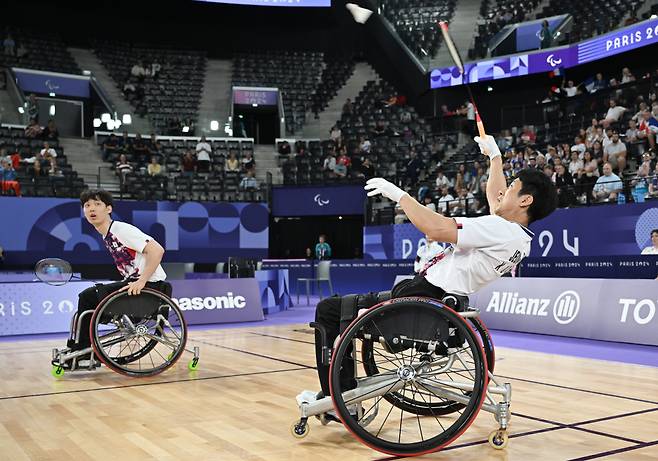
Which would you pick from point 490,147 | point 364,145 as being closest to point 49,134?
point 364,145

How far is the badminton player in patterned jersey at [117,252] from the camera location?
5.66 metres

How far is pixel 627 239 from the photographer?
11648 mm

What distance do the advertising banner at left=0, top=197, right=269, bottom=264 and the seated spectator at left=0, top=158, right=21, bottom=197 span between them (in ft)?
0.82

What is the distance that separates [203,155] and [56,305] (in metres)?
11.2

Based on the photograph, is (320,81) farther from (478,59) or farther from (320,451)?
(320,451)

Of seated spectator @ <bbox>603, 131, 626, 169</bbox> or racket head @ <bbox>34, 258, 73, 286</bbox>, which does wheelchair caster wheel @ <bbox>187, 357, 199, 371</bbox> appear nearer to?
racket head @ <bbox>34, 258, 73, 286</bbox>

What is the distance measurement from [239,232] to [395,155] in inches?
197

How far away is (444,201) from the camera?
15.2 meters

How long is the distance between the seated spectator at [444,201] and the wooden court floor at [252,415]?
831 cm

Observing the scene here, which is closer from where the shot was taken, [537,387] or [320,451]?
[320,451]

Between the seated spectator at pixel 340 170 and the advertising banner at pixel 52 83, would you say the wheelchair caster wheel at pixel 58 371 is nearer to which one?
the seated spectator at pixel 340 170

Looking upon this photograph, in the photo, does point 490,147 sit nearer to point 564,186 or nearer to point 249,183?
point 564,186

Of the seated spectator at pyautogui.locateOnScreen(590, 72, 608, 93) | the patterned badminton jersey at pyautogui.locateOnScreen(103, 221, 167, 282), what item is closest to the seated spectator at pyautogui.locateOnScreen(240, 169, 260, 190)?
the seated spectator at pyautogui.locateOnScreen(590, 72, 608, 93)

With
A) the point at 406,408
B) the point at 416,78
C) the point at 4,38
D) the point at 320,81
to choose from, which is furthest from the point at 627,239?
the point at 4,38
